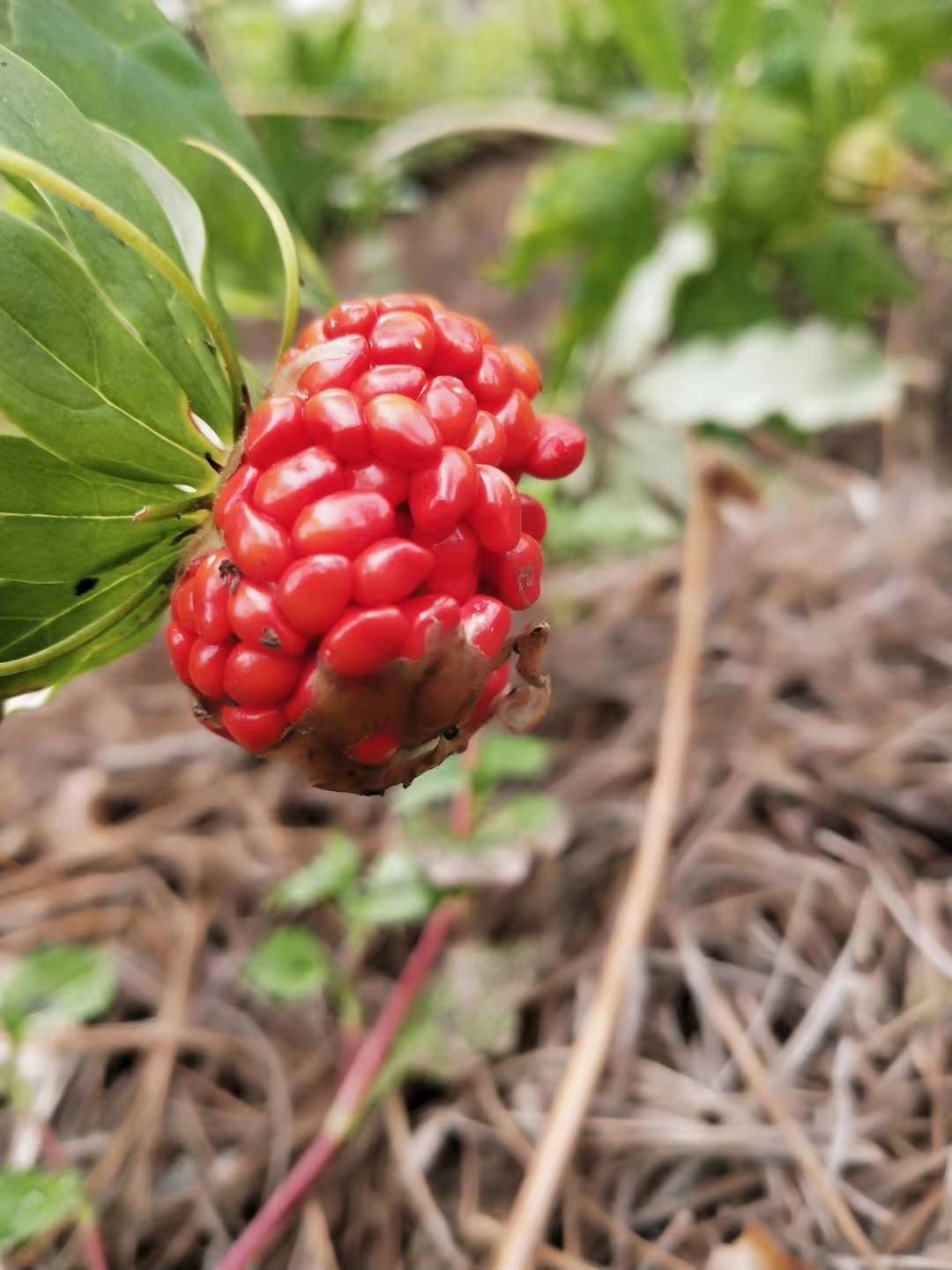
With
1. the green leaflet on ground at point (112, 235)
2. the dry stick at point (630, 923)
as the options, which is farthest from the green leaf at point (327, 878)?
the green leaflet on ground at point (112, 235)

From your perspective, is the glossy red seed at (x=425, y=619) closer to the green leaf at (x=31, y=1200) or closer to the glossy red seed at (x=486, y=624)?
the glossy red seed at (x=486, y=624)

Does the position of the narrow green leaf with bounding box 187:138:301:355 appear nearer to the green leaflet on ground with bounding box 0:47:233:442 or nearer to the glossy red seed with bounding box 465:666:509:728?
the green leaflet on ground with bounding box 0:47:233:442

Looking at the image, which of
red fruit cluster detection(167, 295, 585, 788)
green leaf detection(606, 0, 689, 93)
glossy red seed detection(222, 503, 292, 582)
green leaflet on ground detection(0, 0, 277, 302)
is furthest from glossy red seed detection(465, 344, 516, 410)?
green leaf detection(606, 0, 689, 93)

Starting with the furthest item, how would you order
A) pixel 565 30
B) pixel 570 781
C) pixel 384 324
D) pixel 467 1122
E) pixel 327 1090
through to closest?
pixel 565 30 → pixel 570 781 → pixel 327 1090 → pixel 467 1122 → pixel 384 324

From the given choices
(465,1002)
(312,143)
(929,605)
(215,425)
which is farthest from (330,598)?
(312,143)

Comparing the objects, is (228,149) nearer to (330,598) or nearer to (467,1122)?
(330,598)
